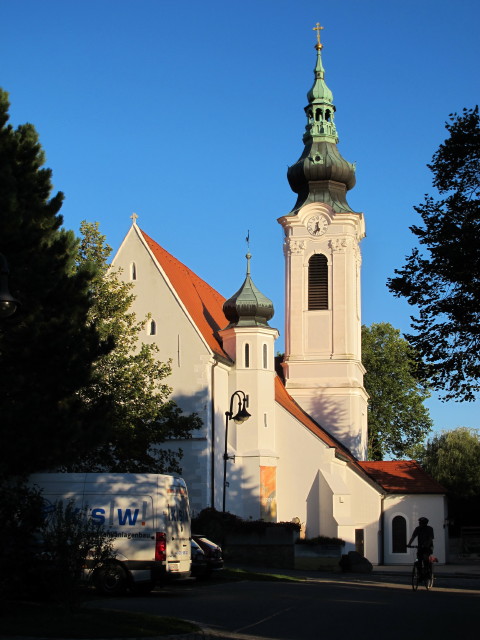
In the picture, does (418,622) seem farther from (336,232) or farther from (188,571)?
(336,232)

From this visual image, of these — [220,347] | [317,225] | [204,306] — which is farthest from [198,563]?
[317,225]

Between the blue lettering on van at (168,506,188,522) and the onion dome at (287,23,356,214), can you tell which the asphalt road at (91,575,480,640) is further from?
the onion dome at (287,23,356,214)

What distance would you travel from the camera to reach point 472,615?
15.6 m

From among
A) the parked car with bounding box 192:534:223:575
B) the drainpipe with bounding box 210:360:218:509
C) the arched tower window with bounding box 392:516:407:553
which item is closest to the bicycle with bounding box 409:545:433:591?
the parked car with bounding box 192:534:223:575

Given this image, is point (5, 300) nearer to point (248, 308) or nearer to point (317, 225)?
point (248, 308)

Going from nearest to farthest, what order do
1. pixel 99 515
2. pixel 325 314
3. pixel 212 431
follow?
pixel 99 515, pixel 212 431, pixel 325 314

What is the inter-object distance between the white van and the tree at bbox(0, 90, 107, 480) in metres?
0.84

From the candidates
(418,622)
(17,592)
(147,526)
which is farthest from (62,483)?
(418,622)

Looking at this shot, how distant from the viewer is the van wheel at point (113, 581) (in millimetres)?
18281

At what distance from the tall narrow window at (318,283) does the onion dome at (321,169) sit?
274cm

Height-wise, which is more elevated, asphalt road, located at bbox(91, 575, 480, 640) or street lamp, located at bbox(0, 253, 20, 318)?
street lamp, located at bbox(0, 253, 20, 318)

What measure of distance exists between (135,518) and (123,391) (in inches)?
390

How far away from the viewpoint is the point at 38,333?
1902 centimetres

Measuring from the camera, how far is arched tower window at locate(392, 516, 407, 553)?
46.9 meters
